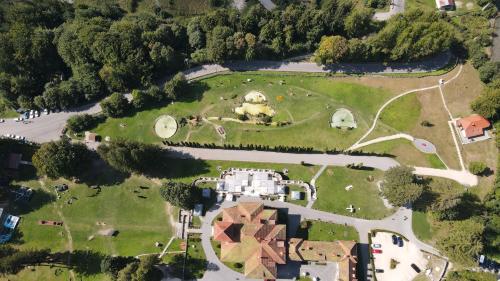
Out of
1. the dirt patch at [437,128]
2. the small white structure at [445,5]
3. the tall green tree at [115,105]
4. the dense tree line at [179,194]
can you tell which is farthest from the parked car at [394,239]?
the tall green tree at [115,105]

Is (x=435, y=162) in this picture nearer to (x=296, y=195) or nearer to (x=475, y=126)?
(x=475, y=126)

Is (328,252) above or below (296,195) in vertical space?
below

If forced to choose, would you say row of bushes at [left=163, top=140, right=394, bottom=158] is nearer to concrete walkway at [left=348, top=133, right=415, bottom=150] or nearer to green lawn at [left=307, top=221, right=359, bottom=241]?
concrete walkway at [left=348, top=133, right=415, bottom=150]

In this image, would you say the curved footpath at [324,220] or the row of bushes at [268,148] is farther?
the row of bushes at [268,148]

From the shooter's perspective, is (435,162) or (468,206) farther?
(435,162)

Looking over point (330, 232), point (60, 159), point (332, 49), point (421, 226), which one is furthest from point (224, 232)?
point (332, 49)

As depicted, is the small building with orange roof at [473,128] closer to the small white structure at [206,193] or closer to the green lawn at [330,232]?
the green lawn at [330,232]

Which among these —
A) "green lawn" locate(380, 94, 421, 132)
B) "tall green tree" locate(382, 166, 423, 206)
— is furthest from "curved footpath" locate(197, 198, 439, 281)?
"green lawn" locate(380, 94, 421, 132)
